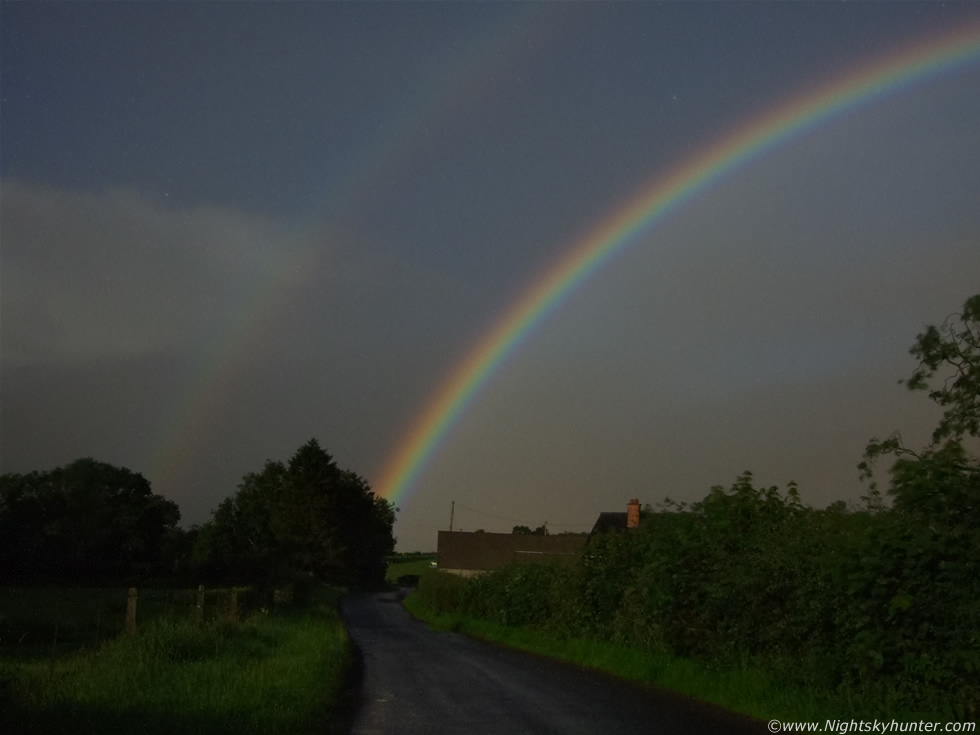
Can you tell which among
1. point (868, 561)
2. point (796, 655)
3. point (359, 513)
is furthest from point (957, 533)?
point (359, 513)

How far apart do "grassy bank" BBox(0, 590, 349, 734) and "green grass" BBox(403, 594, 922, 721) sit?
17.7 ft

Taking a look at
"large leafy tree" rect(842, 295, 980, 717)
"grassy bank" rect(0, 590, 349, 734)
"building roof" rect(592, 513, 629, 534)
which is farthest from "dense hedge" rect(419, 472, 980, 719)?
"building roof" rect(592, 513, 629, 534)

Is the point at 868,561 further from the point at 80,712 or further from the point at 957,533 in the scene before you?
the point at 80,712

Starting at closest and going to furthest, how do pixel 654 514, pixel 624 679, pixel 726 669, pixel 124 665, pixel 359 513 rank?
pixel 124 665, pixel 726 669, pixel 624 679, pixel 654 514, pixel 359 513

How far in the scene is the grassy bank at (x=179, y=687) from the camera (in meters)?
9.59

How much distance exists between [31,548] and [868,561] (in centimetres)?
3344

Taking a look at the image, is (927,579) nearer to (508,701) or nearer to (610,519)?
(508,701)

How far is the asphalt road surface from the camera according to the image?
12.0m

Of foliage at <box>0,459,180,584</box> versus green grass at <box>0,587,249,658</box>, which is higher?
foliage at <box>0,459,180,584</box>

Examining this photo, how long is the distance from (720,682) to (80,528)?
111 ft

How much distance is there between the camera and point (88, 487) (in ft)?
156

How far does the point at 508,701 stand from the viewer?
14789mm

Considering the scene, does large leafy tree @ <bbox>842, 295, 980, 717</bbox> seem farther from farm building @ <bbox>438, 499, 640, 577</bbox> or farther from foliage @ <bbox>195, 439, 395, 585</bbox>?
farm building @ <bbox>438, 499, 640, 577</bbox>

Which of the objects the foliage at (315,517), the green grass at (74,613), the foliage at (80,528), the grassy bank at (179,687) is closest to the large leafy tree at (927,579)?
the grassy bank at (179,687)
